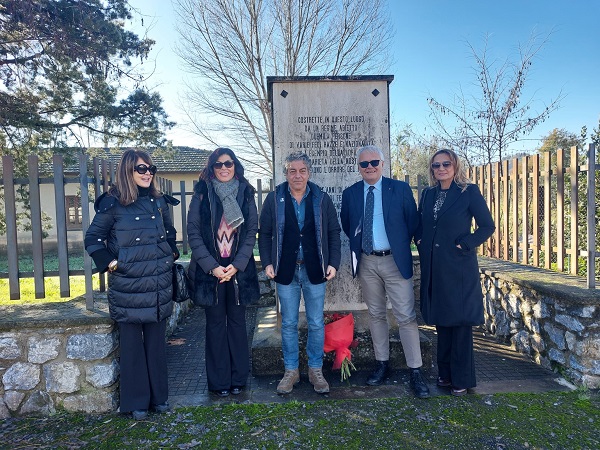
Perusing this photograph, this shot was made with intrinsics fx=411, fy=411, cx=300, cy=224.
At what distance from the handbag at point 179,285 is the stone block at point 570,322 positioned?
10.2 feet

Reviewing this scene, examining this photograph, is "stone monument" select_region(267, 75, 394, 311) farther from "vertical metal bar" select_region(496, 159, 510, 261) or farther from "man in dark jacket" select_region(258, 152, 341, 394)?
"vertical metal bar" select_region(496, 159, 510, 261)

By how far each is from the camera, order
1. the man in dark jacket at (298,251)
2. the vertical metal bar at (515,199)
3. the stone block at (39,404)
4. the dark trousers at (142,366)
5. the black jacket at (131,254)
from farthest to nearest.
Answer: the vertical metal bar at (515,199) < the man in dark jacket at (298,251) < the stone block at (39,404) < the dark trousers at (142,366) < the black jacket at (131,254)

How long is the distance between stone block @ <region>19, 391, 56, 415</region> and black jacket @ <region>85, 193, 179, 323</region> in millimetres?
863

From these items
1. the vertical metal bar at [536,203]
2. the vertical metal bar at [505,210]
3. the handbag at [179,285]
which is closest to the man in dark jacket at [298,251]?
the handbag at [179,285]

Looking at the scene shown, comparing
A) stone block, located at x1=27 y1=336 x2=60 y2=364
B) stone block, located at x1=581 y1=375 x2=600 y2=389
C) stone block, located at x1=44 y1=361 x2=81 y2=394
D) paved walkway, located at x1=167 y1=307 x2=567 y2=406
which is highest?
stone block, located at x1=27 y1=336 x2=60 y2=364

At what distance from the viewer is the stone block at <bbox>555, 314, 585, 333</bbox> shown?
3.30 meters

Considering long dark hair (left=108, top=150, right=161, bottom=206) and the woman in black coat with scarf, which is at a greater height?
long dark hair (left=108, top=150, right=161, bottom=206)

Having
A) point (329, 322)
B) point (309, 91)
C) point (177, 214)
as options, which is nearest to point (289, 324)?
point (329, 322)

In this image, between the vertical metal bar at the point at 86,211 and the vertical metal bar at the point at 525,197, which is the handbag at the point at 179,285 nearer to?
the vertical metal bar at the point at 86,211

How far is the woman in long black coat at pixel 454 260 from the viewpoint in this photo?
313cm

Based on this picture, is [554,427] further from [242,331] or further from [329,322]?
→ [242,331]

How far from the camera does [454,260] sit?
3156 millimetres

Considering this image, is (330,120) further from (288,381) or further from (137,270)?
(288,381)

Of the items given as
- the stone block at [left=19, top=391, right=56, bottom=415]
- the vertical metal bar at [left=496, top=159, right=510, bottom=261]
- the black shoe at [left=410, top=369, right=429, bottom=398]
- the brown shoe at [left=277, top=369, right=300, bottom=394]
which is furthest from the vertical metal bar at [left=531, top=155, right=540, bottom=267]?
the stone block at [left=19, top=391, right=56, bottom=415]
